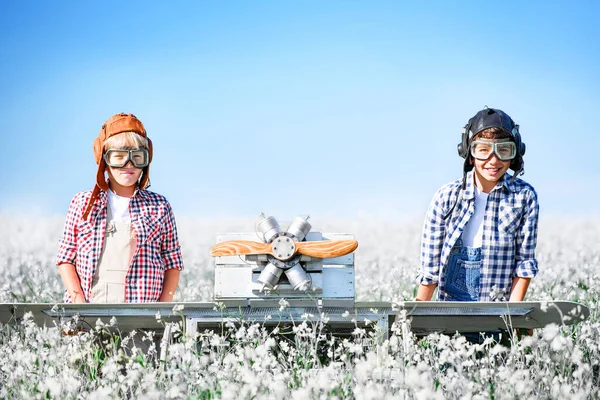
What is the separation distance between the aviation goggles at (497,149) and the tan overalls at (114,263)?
2.67 meters

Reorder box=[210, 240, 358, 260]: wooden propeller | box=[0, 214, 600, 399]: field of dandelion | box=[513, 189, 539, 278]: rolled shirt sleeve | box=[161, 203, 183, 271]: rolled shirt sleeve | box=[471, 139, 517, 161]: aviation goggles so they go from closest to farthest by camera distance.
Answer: box=[0, 214, 600, 399]: field of dandelion, box=[210, 240, 358, 260]: wooden propeller, box=[471, 139, 517, 161]: aviation goggles, box=[513, 189, 539, 278]: rolled shirt sleeve, box=[161, 203, 183, 271]: rolled shirt sleeve

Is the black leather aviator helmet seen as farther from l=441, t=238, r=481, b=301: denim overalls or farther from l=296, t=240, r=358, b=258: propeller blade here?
l=296, t=240, r=358, b=258: propeller blade

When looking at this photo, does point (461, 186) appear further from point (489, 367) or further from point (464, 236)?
point (489, 367)

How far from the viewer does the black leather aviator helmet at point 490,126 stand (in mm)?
5848

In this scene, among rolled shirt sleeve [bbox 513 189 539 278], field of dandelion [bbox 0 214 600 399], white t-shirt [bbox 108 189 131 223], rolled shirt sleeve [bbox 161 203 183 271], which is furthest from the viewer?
rolled shirt sleeve [bbox 161 203 183 271]

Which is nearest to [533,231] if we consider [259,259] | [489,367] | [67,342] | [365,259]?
[489,367]

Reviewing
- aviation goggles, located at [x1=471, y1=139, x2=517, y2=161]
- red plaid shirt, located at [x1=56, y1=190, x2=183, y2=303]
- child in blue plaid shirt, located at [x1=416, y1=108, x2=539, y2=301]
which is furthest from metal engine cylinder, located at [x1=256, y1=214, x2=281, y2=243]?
aviation goggles, located at [x1=471, y1=139, x2=517, y2=161]

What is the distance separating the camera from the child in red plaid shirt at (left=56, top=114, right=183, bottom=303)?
5.98m

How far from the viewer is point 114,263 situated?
236 inches

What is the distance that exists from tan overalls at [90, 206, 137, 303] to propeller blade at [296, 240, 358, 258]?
1.48 metres

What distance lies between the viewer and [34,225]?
17.8 meters

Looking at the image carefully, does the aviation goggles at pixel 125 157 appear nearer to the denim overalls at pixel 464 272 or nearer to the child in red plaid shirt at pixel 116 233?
the child in red plaid shirt at pixel 116 233

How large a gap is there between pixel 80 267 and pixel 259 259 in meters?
1.53

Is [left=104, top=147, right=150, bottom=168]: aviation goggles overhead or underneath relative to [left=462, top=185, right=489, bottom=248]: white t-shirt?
overhead
